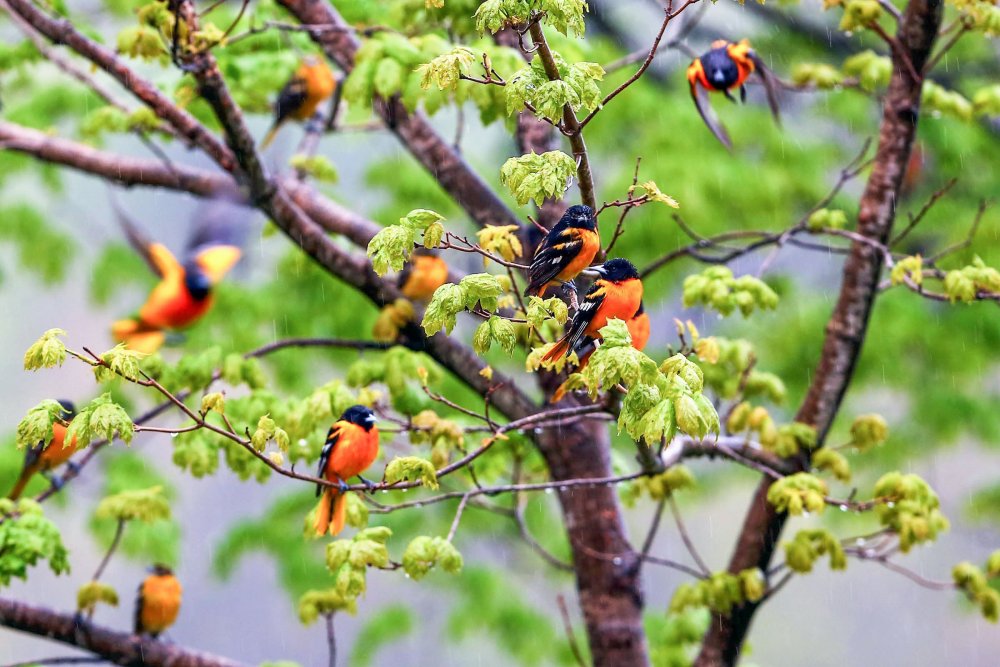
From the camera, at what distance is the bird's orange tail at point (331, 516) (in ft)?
10.1

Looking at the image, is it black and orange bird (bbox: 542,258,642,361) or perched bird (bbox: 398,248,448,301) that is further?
perched bird (bbox: 398,248,448,301)

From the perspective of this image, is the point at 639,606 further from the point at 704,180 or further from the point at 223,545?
the point at 223,545

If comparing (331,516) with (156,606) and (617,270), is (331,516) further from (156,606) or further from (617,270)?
(156,606)

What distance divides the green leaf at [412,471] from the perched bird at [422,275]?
1.48 metres

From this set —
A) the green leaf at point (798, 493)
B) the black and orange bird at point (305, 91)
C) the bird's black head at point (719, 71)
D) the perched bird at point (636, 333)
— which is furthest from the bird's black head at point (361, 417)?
the black and orange bird at point (305, 91)

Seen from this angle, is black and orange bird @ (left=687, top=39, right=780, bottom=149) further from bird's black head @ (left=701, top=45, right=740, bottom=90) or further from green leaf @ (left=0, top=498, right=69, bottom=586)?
green leaf @ (left=0, top=498, right=69, bottom=586)

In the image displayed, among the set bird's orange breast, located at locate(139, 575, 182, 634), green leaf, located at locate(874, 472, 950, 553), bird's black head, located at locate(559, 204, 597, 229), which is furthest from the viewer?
bird's orange breast, located at locate(139, 575, 182, 634)

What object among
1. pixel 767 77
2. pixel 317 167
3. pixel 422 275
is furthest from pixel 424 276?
pixel 767 77

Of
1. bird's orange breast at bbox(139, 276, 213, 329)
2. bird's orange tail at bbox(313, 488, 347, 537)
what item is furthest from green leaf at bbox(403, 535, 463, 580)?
bird's orange breast at bbox(139, 276, 213, 329)

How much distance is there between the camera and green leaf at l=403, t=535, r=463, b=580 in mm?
2719

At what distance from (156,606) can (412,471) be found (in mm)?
2310

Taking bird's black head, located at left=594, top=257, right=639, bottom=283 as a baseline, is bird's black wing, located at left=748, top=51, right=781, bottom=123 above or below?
above

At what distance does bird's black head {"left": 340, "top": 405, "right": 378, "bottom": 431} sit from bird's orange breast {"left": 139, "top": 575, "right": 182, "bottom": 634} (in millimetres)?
1771

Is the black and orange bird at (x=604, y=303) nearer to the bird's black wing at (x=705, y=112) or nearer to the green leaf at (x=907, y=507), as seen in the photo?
the bird's black wing at (x=705, y=112)
